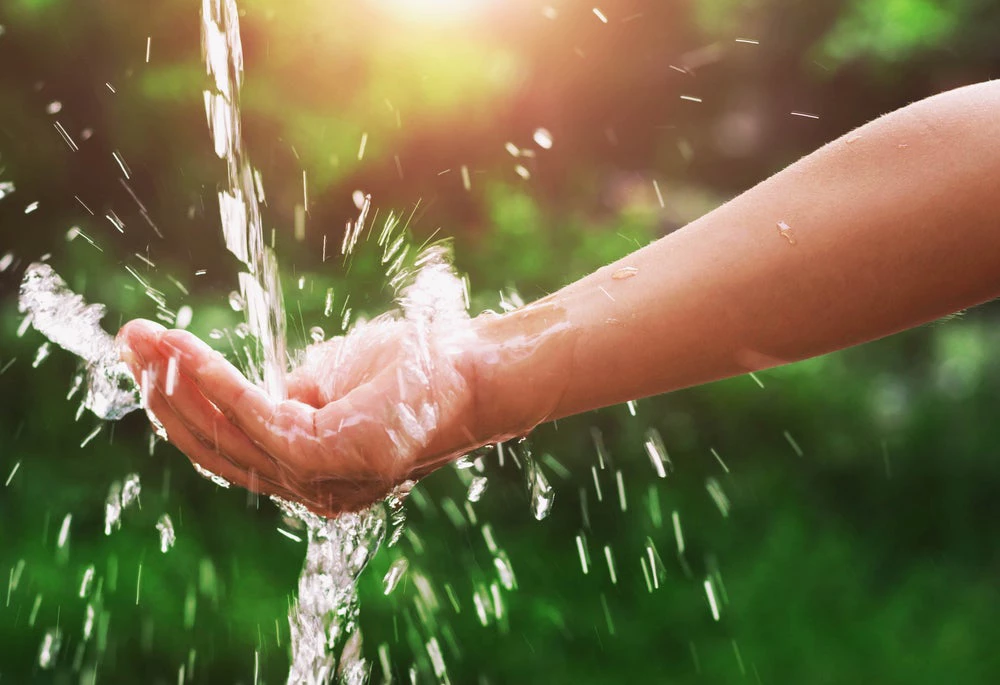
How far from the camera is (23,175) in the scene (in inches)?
125

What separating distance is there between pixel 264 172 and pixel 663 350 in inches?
82.2

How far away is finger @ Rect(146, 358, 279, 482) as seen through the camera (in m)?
1.26

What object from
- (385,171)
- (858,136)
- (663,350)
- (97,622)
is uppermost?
(385,171)

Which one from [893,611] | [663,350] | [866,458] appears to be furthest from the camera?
[866,458]

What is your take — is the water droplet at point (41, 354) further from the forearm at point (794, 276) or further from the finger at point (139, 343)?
the forearm at point (794, 276)

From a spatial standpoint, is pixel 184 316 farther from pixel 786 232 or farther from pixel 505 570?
pixel 786 232

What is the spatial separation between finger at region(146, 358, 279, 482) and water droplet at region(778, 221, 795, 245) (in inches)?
26.2

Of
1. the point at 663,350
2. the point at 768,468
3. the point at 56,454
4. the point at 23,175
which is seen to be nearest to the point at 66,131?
the point at 23,175

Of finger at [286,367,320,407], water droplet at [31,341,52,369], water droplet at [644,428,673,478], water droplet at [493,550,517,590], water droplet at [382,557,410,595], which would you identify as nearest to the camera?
finger at [286,367,320,407]

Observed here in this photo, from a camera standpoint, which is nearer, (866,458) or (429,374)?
(429,374)

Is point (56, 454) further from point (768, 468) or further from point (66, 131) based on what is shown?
point (768, 468)

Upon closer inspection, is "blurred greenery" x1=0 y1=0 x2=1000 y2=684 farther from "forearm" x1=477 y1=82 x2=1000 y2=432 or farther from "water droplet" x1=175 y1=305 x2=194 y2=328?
"forearm" x1=477 y1=82 x2=1000 y2=432

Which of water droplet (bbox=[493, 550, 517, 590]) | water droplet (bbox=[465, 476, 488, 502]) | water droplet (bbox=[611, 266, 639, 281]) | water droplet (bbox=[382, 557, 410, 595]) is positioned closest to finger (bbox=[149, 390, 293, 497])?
water droplet (bbox=[611, 266, 639, 281])

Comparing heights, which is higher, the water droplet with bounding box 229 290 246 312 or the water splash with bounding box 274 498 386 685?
the water droplet with bounding box 229 290 246 312
